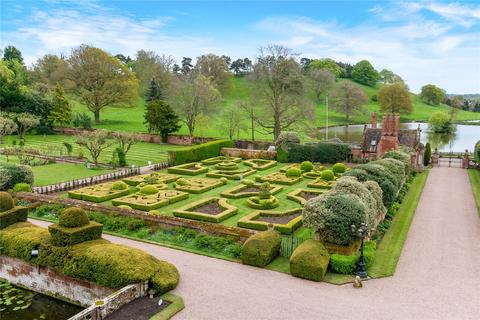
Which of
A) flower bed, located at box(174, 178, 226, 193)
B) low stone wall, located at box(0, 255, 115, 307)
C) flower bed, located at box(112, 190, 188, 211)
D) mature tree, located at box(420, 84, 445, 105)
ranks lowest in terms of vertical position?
low stone wall, located at box(0, 255, 115, 307)

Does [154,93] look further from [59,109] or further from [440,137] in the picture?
[440,137]

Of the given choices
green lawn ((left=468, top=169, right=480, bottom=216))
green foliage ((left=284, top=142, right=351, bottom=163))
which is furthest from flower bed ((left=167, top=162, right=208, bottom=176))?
green lawn ((left=468, top=169, right=480, bottom=216))

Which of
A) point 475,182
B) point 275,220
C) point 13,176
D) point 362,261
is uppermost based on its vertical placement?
point 13,176

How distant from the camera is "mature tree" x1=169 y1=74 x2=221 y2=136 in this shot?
5444 cm

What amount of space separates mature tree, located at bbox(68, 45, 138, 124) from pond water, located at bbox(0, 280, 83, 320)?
5095 centimetres

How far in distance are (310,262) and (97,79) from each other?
185ft

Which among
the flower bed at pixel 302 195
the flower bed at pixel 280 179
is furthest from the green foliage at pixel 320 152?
the flower bed at pixel 302 195

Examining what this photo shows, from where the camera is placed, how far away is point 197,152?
41469mm

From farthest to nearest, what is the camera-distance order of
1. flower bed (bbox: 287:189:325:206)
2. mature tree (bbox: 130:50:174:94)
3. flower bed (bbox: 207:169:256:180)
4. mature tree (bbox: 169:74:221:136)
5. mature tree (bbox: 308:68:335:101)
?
mature tree (bbox: 308:68:335:101), mature tree (bbox: 130:50:174:94), mature tree (bbox: 169:74:221:136), flower bed (bbox: 207:169:256:180), flower bed (bbox: 287:189:325:206)

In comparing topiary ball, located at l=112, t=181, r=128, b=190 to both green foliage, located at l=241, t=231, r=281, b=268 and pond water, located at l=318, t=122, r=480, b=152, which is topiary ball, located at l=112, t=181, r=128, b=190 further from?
pond water, located at l=318, t=122, r=480, b=152

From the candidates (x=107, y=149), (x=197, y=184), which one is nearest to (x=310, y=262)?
(x=197, y=184)

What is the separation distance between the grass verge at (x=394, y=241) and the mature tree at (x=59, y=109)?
48.6 metres

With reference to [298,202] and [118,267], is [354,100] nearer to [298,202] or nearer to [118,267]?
[298,202]

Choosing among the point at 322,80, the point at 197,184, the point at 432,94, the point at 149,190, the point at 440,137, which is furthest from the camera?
the point at 432,94
